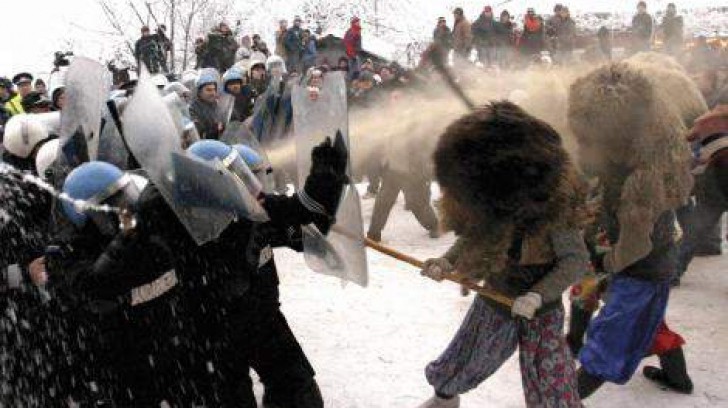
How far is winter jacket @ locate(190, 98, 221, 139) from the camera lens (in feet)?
20.7

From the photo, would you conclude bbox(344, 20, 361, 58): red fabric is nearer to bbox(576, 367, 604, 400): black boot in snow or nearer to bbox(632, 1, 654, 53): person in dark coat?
bbox(632, 1, 654, 53): person in dark coat

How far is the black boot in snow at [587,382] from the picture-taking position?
3.62 metres

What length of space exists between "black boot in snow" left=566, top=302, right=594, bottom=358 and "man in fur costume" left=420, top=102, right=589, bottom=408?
1.07 metres

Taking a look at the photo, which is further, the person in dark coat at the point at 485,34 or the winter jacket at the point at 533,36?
the person in dark coat at the point at 485,34

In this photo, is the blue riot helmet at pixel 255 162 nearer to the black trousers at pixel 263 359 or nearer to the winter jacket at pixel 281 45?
the black trousers at pixel 263 359

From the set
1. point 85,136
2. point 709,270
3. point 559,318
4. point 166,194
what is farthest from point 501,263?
point 709,270

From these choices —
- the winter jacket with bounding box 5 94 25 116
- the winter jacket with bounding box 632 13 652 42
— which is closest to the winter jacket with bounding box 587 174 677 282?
the winter jacket with bounding box 5 94 25 116

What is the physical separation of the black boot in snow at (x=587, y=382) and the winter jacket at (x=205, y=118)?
3.74 meters

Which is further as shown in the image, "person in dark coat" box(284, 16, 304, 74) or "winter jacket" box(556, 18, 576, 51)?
"person in dark coat" box(284, 16, 304, 74)

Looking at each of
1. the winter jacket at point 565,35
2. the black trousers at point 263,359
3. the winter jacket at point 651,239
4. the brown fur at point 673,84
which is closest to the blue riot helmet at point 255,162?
the black trousers at point 263,359

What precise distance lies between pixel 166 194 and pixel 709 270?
15.5 ft

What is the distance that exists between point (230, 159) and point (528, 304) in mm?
1348

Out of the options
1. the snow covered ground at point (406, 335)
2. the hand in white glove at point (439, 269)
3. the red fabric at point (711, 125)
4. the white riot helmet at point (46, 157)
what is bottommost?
the snow covered ground at point (406, 335)

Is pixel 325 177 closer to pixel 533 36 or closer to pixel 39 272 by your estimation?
pixel 39 272
